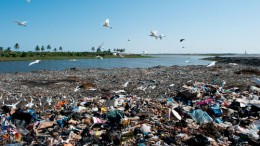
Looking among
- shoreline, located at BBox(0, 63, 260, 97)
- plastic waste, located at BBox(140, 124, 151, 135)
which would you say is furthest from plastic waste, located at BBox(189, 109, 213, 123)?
shoreline, located at BBox(0, 63, 260, 97)

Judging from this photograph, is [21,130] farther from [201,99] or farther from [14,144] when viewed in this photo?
[201,99]

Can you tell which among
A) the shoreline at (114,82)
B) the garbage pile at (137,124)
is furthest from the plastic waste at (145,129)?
the shoreline at (114,82)

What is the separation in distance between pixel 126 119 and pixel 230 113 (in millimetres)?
2468

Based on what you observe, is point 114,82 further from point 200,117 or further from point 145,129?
point 145,129

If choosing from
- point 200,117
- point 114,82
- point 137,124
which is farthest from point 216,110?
point 114,82

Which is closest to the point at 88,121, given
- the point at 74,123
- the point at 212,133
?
the point at 74,123

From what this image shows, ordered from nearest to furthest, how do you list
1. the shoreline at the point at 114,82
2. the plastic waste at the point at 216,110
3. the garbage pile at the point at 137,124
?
1. the garbage pile at the point at 137,124
2. the plastic waste at the point at 216,110
3. the shoreline at the point at 114,82

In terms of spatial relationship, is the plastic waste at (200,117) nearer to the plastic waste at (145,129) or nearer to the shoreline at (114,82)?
the plastic waste at (145,129)

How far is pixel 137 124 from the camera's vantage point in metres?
5.68

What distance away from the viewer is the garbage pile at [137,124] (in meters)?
5.01

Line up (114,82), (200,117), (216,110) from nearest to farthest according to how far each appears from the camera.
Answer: (200,117) → (216,110) → (114,82)

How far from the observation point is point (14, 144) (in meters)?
4.91

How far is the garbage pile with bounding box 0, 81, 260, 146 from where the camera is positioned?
5008 mm

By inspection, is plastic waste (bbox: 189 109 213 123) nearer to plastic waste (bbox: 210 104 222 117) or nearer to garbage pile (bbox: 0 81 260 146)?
garbage pile (bbox: 0 81 260 146)
